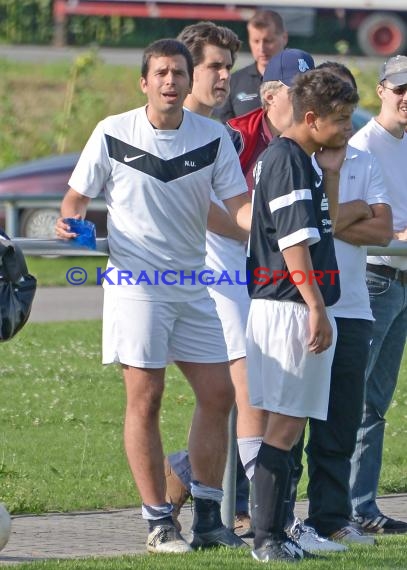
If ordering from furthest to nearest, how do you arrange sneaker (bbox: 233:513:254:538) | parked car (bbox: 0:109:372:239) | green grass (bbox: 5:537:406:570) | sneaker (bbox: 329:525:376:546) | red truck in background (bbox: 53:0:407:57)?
red truck in background (bbox: 53:0:407:57) → parked car (bbox: 0:109:372:239) → sneaker (bbox: 233:513:254:538) → sneaker (bbox: 329:525:376:546) → green grass (bbox: 5:537:406:570)

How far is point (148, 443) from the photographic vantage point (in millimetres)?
5820

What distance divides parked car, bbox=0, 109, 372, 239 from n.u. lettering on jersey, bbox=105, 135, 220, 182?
1085cm

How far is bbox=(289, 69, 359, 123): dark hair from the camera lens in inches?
220

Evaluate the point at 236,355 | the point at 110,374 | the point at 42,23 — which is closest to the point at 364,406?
the point at 236,355

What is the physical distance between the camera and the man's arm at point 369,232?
6.11 metres

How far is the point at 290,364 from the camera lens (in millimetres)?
5543

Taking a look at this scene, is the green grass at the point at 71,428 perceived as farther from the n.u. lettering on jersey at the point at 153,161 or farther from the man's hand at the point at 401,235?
the n.u. lettering on jersey at the point at 153,161

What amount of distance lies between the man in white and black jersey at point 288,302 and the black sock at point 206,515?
1.15ft

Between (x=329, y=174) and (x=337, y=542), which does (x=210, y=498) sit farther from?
(x=329, y=174)

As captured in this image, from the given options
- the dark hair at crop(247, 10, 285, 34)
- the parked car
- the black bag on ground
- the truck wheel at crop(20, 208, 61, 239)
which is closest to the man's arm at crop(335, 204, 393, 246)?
the black bag on ground

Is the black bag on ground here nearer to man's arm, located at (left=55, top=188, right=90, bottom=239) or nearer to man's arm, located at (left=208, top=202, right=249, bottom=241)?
man's arm, located at (left=55, top=188, right=90, bottom=239)

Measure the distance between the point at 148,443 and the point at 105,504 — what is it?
1.41 m

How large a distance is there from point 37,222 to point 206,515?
11943 millimetres

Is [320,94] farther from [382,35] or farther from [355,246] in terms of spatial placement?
[382,35]
